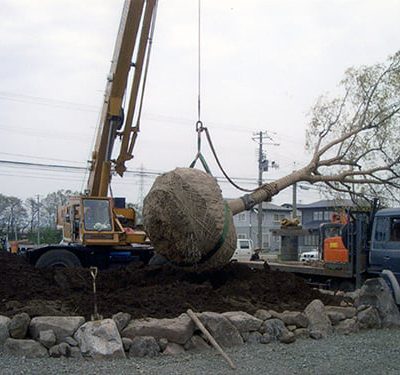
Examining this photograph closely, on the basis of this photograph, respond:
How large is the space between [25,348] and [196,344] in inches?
89.7

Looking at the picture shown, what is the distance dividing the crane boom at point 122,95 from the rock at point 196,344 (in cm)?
831

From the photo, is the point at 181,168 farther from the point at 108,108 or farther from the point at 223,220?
the point at 108,108

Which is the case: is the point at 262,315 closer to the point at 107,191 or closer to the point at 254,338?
the point at 254,338

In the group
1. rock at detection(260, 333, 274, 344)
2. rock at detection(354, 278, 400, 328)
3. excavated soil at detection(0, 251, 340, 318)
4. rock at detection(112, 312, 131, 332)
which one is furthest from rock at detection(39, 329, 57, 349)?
rock at detection(354, 278, 400, 328)

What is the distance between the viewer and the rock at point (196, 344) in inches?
340

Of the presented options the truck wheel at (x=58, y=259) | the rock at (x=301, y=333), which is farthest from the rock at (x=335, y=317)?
the truck wheel at (x=58, y=259)

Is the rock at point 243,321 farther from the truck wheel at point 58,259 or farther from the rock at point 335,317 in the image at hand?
the truck wheel at point 58,259

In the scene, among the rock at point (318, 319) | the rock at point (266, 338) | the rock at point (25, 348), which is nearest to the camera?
the rock at point (25, 348)

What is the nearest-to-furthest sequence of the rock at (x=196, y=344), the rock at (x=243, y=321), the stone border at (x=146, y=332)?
the stone border at (x=146, y=332), the rock at (x=196, y=344), the rock at (x=243, y=321)

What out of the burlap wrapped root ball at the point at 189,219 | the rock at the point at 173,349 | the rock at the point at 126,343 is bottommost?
the rock at the point at 173,349

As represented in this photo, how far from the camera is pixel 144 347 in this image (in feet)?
27.0

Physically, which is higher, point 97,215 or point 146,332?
point 97,215

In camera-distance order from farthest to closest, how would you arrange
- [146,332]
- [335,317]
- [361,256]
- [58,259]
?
[58,259] → [361,256] → [335,317] → [146,332]

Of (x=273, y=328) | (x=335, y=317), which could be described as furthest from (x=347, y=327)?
(x=273, y=328)
